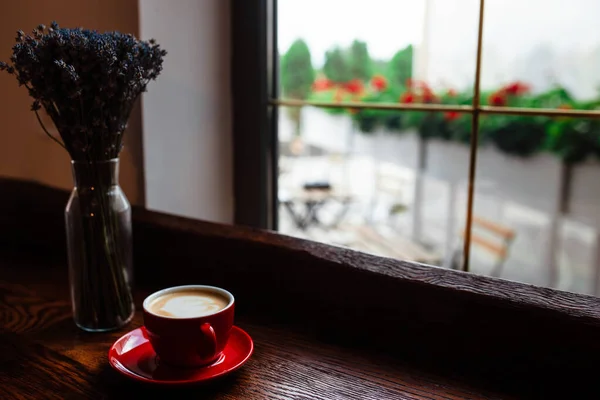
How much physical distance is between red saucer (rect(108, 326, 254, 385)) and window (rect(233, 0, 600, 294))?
270 mm

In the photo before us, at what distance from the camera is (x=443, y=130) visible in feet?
6.50

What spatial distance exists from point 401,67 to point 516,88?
0.28m

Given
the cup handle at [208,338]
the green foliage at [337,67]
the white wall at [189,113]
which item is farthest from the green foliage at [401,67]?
the cup handle at [208,338]

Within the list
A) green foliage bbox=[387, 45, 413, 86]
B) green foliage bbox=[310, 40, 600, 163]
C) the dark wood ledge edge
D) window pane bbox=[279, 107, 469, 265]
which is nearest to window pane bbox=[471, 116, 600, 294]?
green foliage bbox=[310, 40, 600, 163]

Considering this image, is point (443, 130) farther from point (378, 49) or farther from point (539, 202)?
point (378, 49)

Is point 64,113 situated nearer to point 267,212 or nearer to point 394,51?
point 267,212

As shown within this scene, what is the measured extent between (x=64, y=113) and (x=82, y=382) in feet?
1.17

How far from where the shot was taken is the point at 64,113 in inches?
29.4

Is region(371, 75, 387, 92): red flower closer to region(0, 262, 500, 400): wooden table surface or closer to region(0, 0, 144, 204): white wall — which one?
region(0, 0, 144, 204): white wall

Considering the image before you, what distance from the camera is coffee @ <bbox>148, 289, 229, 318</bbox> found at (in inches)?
27.3

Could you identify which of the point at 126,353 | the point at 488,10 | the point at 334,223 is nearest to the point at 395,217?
the point at 334,223

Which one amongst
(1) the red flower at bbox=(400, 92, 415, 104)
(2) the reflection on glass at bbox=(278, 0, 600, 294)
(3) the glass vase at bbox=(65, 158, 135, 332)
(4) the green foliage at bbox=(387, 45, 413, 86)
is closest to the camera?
(3) the glass vase at bbox=(65, 158, 135, 332)

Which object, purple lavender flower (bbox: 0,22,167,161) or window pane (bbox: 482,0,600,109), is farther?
window pane (bbox: 482,0,600,109)

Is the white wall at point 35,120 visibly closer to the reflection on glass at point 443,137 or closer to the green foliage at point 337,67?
the reflection on glass at point 443,137
